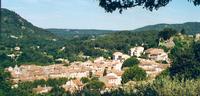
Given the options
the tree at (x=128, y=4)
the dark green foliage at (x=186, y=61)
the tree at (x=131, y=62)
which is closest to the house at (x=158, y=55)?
the tree at (x=131, y=62)

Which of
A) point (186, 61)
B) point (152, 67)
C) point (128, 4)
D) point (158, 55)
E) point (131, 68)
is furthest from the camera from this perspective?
point (158, 55)

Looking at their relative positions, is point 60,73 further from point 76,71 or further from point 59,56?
point 59,56

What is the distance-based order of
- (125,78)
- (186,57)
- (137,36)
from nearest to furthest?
(186,57), (125,78), (137,36)

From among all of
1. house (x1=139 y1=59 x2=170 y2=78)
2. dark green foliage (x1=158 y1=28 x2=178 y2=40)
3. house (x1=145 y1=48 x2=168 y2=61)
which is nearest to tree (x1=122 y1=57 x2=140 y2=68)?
house (x1=139 y1=59 x2=170 y2=78)

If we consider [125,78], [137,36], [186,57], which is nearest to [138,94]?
[186,57]

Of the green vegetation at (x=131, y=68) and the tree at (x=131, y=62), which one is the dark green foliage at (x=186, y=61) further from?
the tree at (x=131, y=62)

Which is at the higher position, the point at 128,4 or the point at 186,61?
the point at 128,4

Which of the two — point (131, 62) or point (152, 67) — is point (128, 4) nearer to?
point (152, 67)

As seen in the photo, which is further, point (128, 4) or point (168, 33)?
point (168, 33)

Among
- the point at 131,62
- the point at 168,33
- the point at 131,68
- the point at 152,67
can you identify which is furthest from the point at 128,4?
the point at 168,33

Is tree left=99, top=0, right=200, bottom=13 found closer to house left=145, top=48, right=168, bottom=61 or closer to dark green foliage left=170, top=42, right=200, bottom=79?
dark green foliage left=170, top=42, right=200, bottom=79

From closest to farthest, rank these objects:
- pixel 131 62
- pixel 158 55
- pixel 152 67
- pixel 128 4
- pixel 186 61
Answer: pixel 128 4, pixel 186 61, pixel 152 67, pixel 131 62, pixel 158 55
